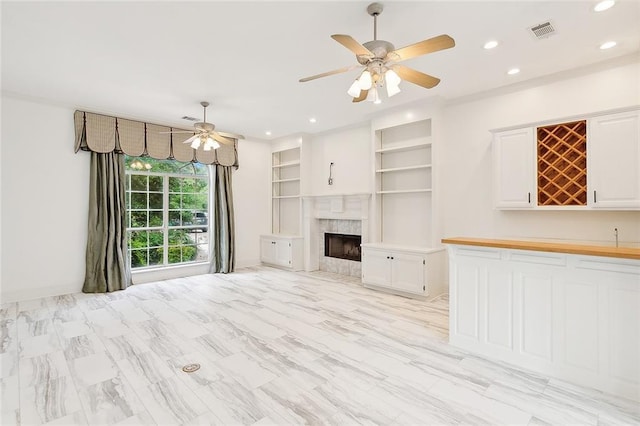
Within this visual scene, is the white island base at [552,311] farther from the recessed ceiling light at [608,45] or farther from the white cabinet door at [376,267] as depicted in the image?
the recessed ceiling light at [608,45]

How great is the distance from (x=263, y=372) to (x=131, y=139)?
16.3ft

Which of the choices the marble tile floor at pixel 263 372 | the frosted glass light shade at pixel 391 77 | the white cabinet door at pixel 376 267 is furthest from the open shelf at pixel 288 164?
the frosted glass light shade at pixel 391 77

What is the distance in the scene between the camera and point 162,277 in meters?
5.99

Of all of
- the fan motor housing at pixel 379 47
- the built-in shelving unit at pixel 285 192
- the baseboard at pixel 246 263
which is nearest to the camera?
the fan motor housing at pixel 379 47

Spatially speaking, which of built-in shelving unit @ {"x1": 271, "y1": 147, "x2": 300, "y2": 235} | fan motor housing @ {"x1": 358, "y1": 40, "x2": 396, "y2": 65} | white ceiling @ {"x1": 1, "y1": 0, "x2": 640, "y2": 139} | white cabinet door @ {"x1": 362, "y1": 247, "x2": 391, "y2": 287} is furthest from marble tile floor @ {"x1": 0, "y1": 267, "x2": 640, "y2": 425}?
built-in shelving unit @ {"x1": 271, "y1": 147, "x2": 300, "y2": 235}

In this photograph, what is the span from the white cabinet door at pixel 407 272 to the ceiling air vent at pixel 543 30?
2955 mm

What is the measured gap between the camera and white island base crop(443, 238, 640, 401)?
2199mm

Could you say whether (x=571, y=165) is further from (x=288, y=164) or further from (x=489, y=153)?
(x=288, y=164)

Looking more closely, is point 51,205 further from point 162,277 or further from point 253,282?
point 253,282

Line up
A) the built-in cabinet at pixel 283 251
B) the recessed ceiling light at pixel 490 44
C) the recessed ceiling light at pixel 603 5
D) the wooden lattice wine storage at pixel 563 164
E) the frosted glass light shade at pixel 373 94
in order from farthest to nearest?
the built-in cabinet at pixel 283 251 → the wooden lattice wine storage at pixel 563 164 → the recessed ceiling light at pixel 490 44 → the frosted glass light shade at pixel 373 94 → the recessed ceiling light at pixel 603 5

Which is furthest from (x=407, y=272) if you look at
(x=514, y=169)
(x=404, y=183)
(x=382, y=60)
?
(x=382, y=60)

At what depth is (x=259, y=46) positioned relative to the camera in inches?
125

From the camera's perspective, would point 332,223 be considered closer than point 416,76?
No

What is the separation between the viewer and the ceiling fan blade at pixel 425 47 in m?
2.10
